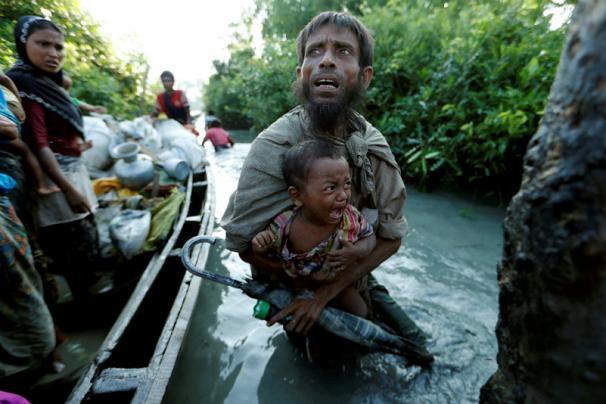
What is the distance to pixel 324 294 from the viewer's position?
162cm

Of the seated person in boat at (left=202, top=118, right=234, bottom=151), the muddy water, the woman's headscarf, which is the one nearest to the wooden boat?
the muddy water

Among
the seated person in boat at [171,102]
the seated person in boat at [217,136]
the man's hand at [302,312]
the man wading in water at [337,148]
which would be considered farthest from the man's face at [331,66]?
the seated person in boat at [217,136]

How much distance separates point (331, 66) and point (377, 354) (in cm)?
191

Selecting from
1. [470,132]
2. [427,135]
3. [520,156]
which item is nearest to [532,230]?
[470,132]

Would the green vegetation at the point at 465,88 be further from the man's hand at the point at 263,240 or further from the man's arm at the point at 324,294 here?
the man's hand at the point at 263,240

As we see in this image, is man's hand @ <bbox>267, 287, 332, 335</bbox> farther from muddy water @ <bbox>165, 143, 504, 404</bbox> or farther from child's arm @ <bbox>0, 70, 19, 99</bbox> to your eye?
child's arm @ <bbox>0, 70, 19, 99</bbox>

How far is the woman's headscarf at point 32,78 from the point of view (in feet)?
6.44

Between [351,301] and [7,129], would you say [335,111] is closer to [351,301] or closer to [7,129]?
[351,301]

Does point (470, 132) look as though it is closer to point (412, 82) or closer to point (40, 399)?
point (412, 82)

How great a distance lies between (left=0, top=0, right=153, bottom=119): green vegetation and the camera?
12.3ft

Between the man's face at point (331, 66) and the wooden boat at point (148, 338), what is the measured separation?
5.08 ft

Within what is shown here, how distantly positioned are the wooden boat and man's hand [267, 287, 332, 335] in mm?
606

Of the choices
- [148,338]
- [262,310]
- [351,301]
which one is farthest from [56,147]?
[351,301]

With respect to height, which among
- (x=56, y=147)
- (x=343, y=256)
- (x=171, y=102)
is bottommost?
(x=343, y=256)
